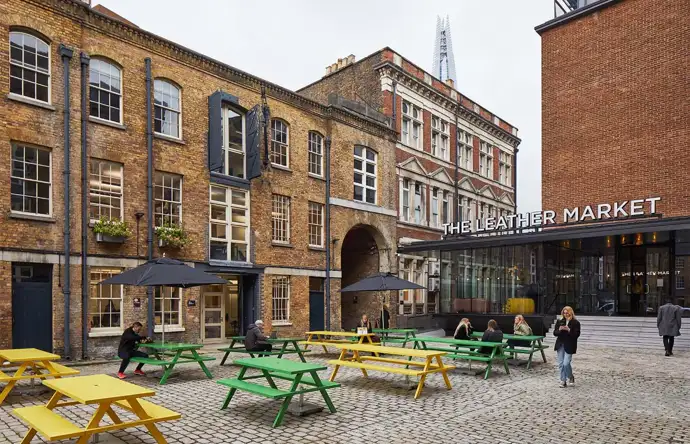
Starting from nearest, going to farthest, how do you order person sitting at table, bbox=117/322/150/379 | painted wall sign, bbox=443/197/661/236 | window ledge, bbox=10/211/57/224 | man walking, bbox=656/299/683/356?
person sitting at table, bbox=117/322/150/379, window ledge, bbox=10/211/57/224, man walking, bbox=656/299/683/356, painted wall sign, bbox=443/197/661/236

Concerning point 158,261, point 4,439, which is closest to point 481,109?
point 158,261

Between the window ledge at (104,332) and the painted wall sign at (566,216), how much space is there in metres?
16.3

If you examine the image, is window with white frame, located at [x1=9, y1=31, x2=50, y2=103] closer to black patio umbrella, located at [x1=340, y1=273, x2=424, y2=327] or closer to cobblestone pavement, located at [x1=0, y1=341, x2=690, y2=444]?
cobblestone pavement, located at [x1=0, y1=341, x2=690, y2=444]

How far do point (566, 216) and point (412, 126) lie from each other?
10.00m

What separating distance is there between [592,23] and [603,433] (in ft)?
74.6

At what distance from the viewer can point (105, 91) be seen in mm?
16312

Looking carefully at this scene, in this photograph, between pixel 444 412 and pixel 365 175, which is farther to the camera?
pixel 365 175

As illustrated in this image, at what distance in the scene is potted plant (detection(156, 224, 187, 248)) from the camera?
16.8 metres

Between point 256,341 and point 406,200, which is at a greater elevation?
point 406,200

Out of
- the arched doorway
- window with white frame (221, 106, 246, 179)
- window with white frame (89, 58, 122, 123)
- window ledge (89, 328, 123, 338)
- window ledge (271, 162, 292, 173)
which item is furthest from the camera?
the arched doorway

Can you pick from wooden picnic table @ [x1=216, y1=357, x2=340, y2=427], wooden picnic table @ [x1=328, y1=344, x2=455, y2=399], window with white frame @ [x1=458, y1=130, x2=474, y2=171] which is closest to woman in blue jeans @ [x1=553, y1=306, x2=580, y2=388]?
wooden picnic table @ [x1=328, y1=344, x2=455, y2=399]

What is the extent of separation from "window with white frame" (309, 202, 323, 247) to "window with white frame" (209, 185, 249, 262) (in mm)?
3653

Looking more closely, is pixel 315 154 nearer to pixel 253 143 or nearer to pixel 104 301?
pixel 253 143

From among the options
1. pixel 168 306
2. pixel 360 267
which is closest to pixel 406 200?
pixel 360 267
